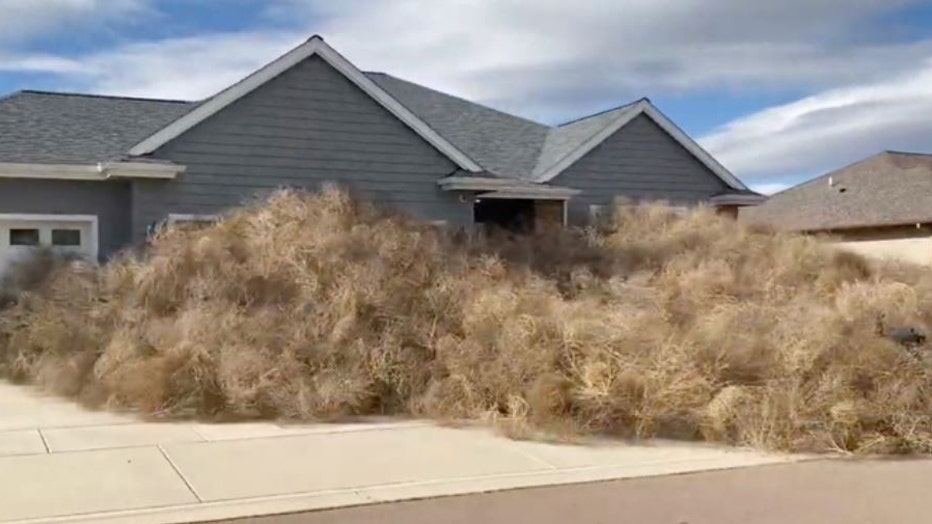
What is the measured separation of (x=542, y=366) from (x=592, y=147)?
11004 mm

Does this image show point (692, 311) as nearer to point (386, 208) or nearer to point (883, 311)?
point (883, 311)

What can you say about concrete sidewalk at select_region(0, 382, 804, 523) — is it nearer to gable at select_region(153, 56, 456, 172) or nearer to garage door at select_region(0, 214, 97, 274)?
garage door at select_region(0, 214, 97, 274)

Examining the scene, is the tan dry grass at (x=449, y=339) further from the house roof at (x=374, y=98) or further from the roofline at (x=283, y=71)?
the house roof at (x=374, y=98)

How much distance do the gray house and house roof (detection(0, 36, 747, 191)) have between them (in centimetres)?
4

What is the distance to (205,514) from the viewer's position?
6363 millimetres

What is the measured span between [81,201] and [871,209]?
Answer: 23998mm

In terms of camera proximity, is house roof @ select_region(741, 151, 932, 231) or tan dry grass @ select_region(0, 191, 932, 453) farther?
house roof @ select_region(741, 151, 932, 231)

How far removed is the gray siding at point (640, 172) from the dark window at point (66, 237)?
9.86 m

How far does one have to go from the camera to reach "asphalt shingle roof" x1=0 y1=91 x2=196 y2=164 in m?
15.7

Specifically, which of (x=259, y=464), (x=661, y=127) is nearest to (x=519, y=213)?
(x=661, y=127)

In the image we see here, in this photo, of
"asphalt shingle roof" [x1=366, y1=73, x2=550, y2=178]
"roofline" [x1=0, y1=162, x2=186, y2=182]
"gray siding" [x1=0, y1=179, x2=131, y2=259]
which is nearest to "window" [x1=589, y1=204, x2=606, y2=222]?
"asphalt shingle roof" [x1=366, y1=73, x2=550, y2=178]

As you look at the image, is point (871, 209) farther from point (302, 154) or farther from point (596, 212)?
point (302, 154)

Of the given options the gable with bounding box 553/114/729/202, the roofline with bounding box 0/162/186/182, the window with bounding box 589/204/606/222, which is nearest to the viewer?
the roofline with bounding box 0/162/186/182

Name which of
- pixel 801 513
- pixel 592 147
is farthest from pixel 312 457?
pixel 592 147
